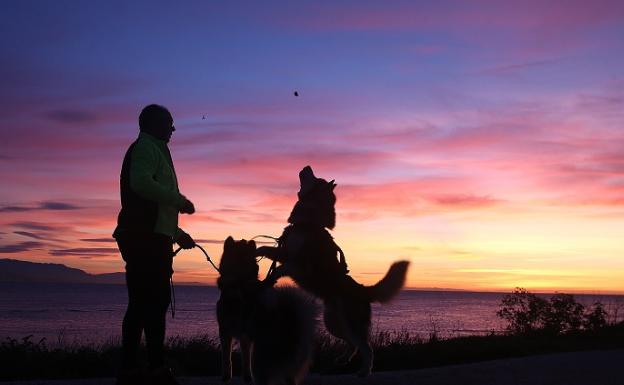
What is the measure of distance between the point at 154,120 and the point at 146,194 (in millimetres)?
804

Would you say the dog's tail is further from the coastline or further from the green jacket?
the green jacket

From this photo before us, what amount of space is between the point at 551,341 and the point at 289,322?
358 inches

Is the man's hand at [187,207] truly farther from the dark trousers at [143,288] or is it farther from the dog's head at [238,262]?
the dog's head at [238,262]

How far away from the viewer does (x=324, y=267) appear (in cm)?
715

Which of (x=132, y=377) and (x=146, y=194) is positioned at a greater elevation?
(x=146, y=194)

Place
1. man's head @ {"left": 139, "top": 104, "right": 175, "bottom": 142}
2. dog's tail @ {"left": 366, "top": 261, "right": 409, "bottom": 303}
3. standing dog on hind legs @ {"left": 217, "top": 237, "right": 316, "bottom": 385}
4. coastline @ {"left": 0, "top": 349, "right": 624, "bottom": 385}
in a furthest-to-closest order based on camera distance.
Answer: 1. dog's tail @ {"left": 366, "top": 261, "right": 409, "bottom": 303}
2. coastline @ {"left": 0, "top": 349, "right": 624, "bottom": 385}
3. man's head @ {"left": 139, "top": 104, "right": 175, "bottom": 142}
4. standing dog on hind legs @ {"left": 217, "top": 237, "right": 316, "bottom": 385}

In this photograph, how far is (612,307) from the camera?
60.3ft

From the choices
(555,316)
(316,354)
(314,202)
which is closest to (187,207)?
(314,202)

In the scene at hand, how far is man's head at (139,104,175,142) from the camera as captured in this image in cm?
607

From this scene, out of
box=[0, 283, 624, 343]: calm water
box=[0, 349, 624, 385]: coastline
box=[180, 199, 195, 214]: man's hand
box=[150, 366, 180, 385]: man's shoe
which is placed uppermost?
box=[180, 199, 195, 214]: man's hand

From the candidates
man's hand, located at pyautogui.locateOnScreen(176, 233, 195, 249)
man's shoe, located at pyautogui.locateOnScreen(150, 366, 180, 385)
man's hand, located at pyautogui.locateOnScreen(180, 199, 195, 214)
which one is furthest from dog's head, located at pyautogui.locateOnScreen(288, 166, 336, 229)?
man's shoe, located at pyautogui.locateOnScreen(150, 366, 180, 385)

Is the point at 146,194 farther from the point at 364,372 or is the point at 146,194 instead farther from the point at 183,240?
the point at 364,372

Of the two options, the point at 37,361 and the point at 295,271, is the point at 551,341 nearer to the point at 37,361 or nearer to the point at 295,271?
the point at 295,271

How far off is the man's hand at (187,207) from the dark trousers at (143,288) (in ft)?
0.98
